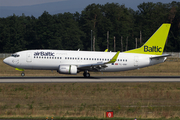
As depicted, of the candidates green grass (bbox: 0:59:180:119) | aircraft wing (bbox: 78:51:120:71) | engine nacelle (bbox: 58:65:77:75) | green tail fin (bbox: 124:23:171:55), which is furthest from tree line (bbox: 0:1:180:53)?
green grass (bbox: 0:59:180:119)

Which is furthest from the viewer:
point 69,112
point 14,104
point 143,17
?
point 143,17

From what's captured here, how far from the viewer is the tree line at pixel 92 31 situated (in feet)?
380

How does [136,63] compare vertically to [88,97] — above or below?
above

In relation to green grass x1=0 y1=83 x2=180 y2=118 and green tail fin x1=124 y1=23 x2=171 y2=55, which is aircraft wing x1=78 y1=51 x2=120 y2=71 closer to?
green tail fin x1=124 y1=23 x2=171 y2=55

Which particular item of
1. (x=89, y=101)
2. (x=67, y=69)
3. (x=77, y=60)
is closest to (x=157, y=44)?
(x=77, y=60)

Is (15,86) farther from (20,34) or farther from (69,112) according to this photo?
(20,34)

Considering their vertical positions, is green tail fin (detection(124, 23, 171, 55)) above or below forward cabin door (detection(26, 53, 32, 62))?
above

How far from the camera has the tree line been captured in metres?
116

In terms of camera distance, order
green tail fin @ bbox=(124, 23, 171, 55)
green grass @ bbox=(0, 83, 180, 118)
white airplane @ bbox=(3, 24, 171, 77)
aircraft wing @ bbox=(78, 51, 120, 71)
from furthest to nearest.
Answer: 1. green tail fin @ bbox=(124, 23, 171, 55)
2. white airplane @ bbox=(3, 24, 171, 77)
3. aircraft wing @ bbox=(78, 51, 120, 71)
4. green grass @ bbox=(0, 83, 180, 118)

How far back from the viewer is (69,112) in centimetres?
1884

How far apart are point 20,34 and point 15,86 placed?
9122 cm

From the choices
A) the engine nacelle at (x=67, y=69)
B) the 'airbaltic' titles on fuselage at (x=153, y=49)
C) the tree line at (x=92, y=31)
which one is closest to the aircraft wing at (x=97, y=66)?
the engine nacelle at (x=67, y=69)

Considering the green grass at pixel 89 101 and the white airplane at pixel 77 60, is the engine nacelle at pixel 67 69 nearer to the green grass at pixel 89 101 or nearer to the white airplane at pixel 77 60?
the white airplane at pixel 77 60

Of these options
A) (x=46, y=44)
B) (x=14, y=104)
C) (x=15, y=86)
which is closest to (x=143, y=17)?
(x=46, y=44)
